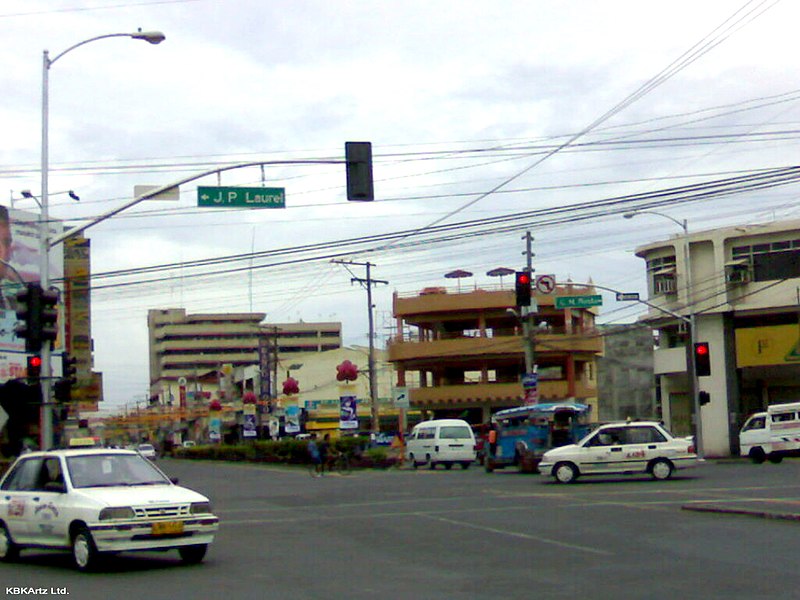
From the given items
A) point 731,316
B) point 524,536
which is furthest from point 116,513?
point 731,316

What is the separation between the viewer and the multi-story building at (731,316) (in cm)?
5488

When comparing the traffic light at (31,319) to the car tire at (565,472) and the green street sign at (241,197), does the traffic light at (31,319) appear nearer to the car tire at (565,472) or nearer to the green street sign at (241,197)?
the green street sign at (241,197)

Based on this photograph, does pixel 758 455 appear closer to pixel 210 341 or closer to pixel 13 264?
pixel 13 264

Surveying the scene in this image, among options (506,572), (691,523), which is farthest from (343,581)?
(691,523)

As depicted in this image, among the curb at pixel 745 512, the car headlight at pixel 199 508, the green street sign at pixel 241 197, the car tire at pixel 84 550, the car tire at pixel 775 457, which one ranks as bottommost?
the car tire at pixel 775 457

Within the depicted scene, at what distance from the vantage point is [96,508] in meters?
14.3

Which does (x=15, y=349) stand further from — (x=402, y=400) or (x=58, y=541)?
(x=58, y=541)

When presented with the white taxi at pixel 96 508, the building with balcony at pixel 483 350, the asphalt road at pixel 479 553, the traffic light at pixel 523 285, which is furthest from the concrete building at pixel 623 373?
the white taxi at pixel 96 508

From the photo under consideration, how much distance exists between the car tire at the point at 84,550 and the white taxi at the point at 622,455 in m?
20.6

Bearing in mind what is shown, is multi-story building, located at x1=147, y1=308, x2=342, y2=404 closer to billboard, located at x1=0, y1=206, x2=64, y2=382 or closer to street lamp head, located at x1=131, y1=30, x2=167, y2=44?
billboard, located at x1=0, y1=206, x2=64, y2=382

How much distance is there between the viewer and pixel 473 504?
26.5 m

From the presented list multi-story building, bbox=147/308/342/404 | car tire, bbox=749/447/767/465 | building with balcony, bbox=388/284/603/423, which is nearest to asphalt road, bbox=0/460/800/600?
car tire, bbox=749/447/767/465

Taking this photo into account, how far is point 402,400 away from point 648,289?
52.4ft

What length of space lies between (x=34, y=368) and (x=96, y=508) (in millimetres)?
10632
